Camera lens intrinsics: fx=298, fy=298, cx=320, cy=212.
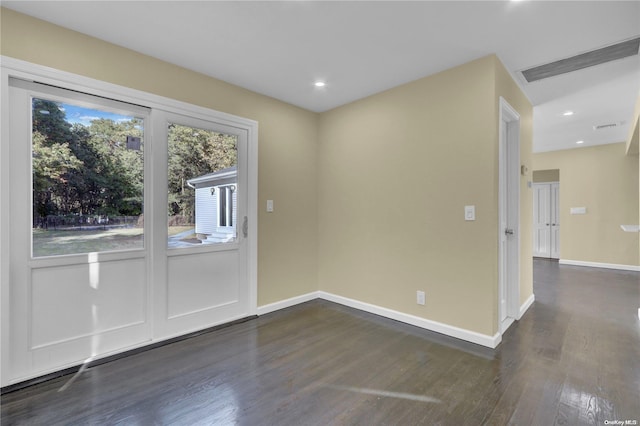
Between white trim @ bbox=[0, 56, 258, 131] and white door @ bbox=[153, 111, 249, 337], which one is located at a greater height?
white trim @ bbox=[0, 56, 258, 131]

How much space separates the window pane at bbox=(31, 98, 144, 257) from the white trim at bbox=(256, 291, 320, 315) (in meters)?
1.55

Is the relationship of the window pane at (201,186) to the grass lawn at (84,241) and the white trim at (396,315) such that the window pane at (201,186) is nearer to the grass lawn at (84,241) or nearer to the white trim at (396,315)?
the grass lawn at (84,241)

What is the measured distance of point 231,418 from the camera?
5.94 feet

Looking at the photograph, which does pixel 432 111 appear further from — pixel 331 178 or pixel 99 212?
pixel 99 212

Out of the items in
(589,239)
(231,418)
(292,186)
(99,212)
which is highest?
(292,186)

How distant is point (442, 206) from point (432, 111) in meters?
0.99

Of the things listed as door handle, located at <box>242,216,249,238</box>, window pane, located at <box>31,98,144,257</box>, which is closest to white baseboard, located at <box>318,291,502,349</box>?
door handle, located at <box>242,216,249,238</box>

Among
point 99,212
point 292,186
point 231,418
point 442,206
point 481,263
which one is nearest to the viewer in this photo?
point 231,418

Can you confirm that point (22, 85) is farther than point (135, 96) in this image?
No

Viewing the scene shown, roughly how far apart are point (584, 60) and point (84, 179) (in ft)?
15.0

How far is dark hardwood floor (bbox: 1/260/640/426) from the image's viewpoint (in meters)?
1.83

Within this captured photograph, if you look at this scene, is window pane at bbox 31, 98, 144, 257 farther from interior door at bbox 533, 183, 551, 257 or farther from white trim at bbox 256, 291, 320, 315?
interior door at bbox 533, 183, 551, 257

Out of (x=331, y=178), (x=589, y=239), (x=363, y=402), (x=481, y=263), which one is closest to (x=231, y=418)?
(x=363, y=402)

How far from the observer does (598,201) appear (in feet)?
21.0
